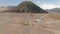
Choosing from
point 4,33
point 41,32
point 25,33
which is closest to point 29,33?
point 25,33

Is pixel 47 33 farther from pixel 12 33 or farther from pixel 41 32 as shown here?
pixel 12 33

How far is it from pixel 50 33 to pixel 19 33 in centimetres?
110

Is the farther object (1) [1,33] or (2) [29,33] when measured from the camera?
(2) [29,33]

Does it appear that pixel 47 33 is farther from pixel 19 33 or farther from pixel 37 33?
pixel 19 33

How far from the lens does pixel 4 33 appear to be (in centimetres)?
517

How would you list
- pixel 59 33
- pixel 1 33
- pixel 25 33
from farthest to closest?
1. pixel 59 33
2. pixel 25 33
3. pixel 1 33

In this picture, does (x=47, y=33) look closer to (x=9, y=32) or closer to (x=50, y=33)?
(x=50, y=33)

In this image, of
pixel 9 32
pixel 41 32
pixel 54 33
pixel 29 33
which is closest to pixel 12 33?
pixel 9 32

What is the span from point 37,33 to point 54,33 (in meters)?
0.62

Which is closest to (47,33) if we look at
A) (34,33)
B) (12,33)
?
(34,33)

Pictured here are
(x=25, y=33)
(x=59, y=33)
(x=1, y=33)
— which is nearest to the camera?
(x=1, y=33)

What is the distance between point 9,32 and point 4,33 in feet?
0.79

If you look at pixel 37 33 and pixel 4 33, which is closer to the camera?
pixel 4 33

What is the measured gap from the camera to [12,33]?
5.24 m
